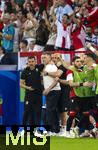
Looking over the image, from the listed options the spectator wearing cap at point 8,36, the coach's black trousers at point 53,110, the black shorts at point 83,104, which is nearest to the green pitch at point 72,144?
the coach's black trousers at point 53,110

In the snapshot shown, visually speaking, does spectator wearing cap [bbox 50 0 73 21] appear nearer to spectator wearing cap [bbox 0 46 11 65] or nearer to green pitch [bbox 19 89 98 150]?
spectator wearing cap [bbox 0 46 11 65]

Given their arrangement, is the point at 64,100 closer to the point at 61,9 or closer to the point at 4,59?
the point at 4,59

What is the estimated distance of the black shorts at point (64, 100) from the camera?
587 inches

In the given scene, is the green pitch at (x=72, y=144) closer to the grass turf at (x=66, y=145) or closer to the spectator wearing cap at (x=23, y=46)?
the grass turf at (x=66, y=145)

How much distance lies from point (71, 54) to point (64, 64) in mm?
281

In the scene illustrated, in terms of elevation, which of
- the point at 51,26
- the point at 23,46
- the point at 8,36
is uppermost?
the point at 51,26

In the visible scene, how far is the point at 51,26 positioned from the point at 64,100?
306cm

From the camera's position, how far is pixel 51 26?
17.4 m

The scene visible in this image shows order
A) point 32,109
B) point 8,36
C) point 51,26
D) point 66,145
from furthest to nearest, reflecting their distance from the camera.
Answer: point 8,36
point 51,26
point 32,109
point 66,145

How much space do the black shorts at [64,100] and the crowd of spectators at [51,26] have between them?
1613mm

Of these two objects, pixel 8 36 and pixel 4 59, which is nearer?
pixel 4 59

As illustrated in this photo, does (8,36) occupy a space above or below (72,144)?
above

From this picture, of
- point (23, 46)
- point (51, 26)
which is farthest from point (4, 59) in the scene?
point (51, 26)

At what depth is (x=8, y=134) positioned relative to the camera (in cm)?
1258
